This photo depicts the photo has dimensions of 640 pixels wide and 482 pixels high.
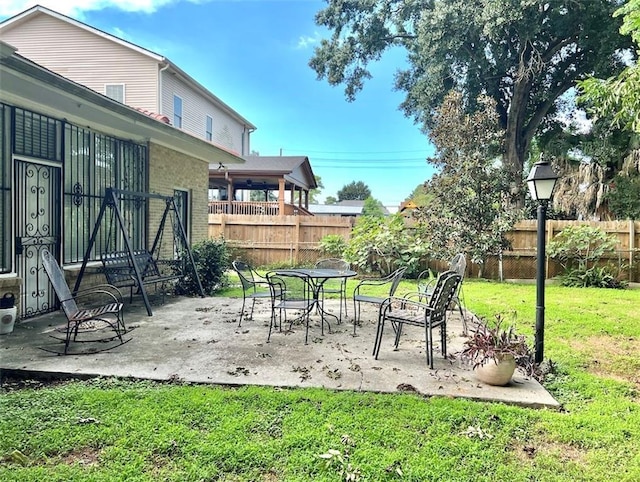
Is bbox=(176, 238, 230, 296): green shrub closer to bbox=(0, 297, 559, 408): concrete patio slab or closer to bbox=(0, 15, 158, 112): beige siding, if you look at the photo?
bbox=(0, 297, 559, 408): concrete patio slab

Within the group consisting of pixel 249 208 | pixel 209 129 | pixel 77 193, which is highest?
pixel 209 129

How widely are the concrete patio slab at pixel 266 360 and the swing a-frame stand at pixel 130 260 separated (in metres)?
0.80

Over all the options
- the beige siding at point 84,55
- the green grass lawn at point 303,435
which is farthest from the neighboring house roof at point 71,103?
the beige siding at point 84,55

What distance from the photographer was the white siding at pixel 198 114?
15062 mm

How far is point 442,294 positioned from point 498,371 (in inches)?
33.5

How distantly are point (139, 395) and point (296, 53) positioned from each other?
16.6 m

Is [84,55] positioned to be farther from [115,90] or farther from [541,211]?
[541,211]

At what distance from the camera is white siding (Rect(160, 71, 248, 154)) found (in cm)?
1506

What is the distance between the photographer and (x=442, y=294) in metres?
4.00

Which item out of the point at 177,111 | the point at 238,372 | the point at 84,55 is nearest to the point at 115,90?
the point at 84,55

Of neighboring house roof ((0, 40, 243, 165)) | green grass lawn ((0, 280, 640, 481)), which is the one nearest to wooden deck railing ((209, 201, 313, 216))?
neighboring house roof ((0, 40, 243, 165))

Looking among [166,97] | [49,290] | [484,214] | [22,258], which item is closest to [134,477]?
[22,258]

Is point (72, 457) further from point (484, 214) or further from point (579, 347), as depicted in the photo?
point (484, 214)

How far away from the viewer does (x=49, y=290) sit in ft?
19.2
